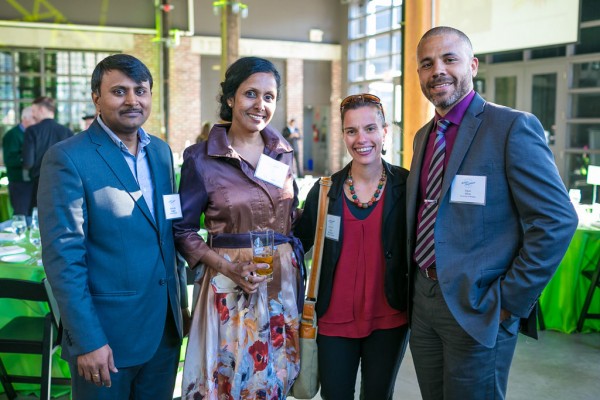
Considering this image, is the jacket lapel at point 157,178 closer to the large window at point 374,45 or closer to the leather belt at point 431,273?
the leather belt at point 431,273

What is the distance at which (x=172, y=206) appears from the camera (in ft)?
6.66

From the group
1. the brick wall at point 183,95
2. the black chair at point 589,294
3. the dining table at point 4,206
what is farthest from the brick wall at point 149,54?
the black chair at point 589,294

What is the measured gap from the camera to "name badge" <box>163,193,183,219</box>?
6.59 ft

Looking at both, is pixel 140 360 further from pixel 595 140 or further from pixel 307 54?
pixel 307 54

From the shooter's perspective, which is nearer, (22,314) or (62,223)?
(62,223)

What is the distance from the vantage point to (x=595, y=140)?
10062mm

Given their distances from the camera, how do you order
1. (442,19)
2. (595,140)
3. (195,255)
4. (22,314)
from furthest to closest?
(595,140), (442,19), (22,314), (195,255)

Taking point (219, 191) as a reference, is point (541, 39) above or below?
above

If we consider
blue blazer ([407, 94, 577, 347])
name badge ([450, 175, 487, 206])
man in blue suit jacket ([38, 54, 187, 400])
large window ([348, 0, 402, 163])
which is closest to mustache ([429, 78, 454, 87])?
Result: blue blazer ([407, 94, 577, 347])

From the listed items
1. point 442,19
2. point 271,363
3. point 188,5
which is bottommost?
point 271,363

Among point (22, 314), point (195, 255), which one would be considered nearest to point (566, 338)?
point (195, 255)

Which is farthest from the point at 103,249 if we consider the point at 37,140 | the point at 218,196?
the point at 37,140

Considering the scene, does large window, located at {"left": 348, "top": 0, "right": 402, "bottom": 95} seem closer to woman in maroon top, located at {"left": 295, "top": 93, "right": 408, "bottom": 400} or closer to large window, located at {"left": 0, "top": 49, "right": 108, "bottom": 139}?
large window, located at {"left": 0, "top": 49, "right": 108, "bottom": 139}

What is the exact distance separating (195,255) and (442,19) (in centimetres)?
382
